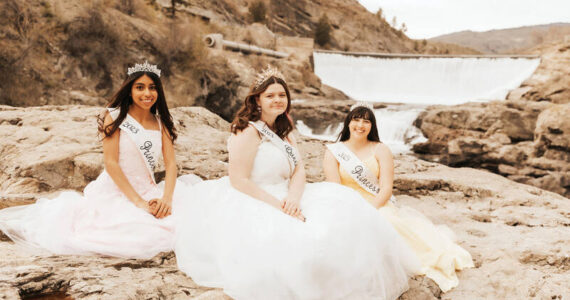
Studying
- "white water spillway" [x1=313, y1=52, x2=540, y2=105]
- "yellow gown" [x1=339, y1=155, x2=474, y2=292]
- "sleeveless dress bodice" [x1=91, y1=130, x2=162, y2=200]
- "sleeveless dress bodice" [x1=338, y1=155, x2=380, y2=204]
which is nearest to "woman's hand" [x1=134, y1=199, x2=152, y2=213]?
"sleeveless dress bodice" [x1=91, y1=130, x2=162, y2=200]

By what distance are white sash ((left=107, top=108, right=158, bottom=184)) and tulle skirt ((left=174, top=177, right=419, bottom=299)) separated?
28.5 inches

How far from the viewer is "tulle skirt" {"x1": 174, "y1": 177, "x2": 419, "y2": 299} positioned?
1.90m

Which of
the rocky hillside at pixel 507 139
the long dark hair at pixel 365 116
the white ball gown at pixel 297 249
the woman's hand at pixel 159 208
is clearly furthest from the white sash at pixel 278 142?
the rocky hillside at pixel 507 139

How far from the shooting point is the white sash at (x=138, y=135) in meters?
2.77

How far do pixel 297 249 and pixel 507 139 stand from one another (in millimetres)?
12654

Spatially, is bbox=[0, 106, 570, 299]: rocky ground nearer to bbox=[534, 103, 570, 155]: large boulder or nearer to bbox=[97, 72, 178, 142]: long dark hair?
bbox=[97, 72, 178, 142]: long dark hair

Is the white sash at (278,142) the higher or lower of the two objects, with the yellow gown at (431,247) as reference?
higher

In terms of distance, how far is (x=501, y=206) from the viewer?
3.90m

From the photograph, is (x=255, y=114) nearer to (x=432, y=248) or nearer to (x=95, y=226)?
(x=95, y=226)

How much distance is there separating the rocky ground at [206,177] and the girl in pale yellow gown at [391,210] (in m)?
0.11

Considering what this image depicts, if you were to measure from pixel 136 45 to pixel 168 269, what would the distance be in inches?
486

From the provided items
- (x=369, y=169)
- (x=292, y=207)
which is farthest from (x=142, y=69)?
(x=369, y=169)

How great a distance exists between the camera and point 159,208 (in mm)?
2605

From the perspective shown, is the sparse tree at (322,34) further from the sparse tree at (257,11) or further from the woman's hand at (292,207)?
the woman's hand at (292,207)
